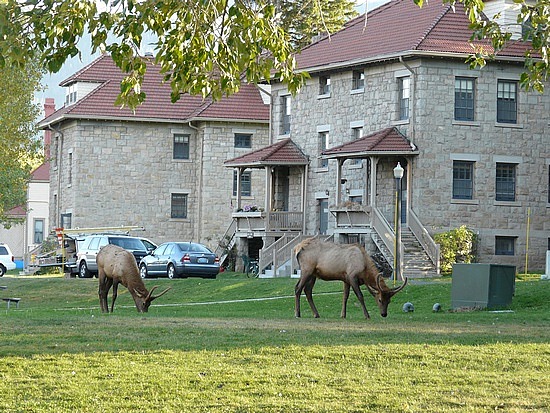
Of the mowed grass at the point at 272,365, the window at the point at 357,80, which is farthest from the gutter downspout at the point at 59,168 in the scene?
the mowed grass at the point at 272,365

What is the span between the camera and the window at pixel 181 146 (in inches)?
2406

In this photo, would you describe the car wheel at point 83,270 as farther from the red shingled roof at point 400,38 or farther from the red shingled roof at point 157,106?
the red shingled roof at point 400,38

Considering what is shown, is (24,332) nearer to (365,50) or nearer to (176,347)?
(176,347)

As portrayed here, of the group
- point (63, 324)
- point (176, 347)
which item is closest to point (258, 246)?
point (63, 324)

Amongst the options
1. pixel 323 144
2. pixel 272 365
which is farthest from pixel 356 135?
pixel 272 365

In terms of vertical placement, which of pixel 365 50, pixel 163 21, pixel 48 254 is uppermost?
pixel 365 50

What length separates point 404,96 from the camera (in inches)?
1832

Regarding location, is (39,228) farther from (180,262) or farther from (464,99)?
(464,99)

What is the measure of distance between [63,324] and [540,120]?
1198 inches

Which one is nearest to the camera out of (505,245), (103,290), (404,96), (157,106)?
(103,290)

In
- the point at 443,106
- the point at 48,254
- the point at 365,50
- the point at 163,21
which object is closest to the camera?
the point at 163,21

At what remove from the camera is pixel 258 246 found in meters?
54.1

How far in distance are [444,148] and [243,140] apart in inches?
685

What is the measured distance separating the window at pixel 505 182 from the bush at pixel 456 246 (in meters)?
2.43
